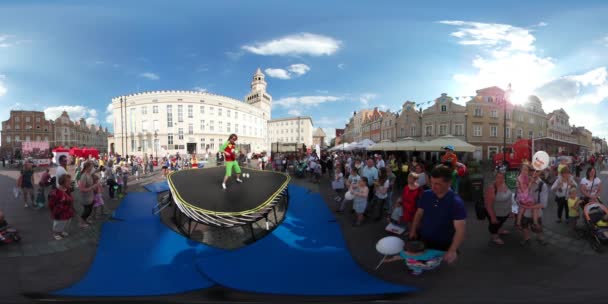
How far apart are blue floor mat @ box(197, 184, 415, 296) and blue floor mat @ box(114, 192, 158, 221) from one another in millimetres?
3734

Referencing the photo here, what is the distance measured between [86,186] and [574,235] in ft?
36.6

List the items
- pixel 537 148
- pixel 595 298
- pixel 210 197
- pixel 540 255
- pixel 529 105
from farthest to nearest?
pixel 529 105 → pixel 537 148 → pixel 210 197 → pixel 540 255 → pixel 595 298

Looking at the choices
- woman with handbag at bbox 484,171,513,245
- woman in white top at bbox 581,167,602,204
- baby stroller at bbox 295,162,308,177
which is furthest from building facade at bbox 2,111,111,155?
woman in white top at bbox 581,167,602,204

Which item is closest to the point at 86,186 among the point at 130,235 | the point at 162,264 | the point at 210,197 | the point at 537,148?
the point at 130,235

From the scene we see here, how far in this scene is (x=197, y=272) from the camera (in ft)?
11.4

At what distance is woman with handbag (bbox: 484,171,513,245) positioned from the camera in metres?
4.12

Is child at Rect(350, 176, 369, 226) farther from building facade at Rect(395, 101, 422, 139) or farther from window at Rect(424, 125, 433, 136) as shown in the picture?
window at Rect(424, 125, 433, 136)

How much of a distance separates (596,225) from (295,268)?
224 inches

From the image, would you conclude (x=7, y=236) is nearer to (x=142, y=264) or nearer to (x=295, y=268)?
(x=142, y=264)

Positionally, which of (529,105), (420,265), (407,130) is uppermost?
(529,105)

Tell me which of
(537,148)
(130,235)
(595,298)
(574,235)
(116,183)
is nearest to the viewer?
(595,298)

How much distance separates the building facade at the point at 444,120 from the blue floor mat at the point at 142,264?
1174 inches

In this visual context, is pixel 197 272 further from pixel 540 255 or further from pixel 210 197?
pixel 540 255

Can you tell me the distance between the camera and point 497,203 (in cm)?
433
